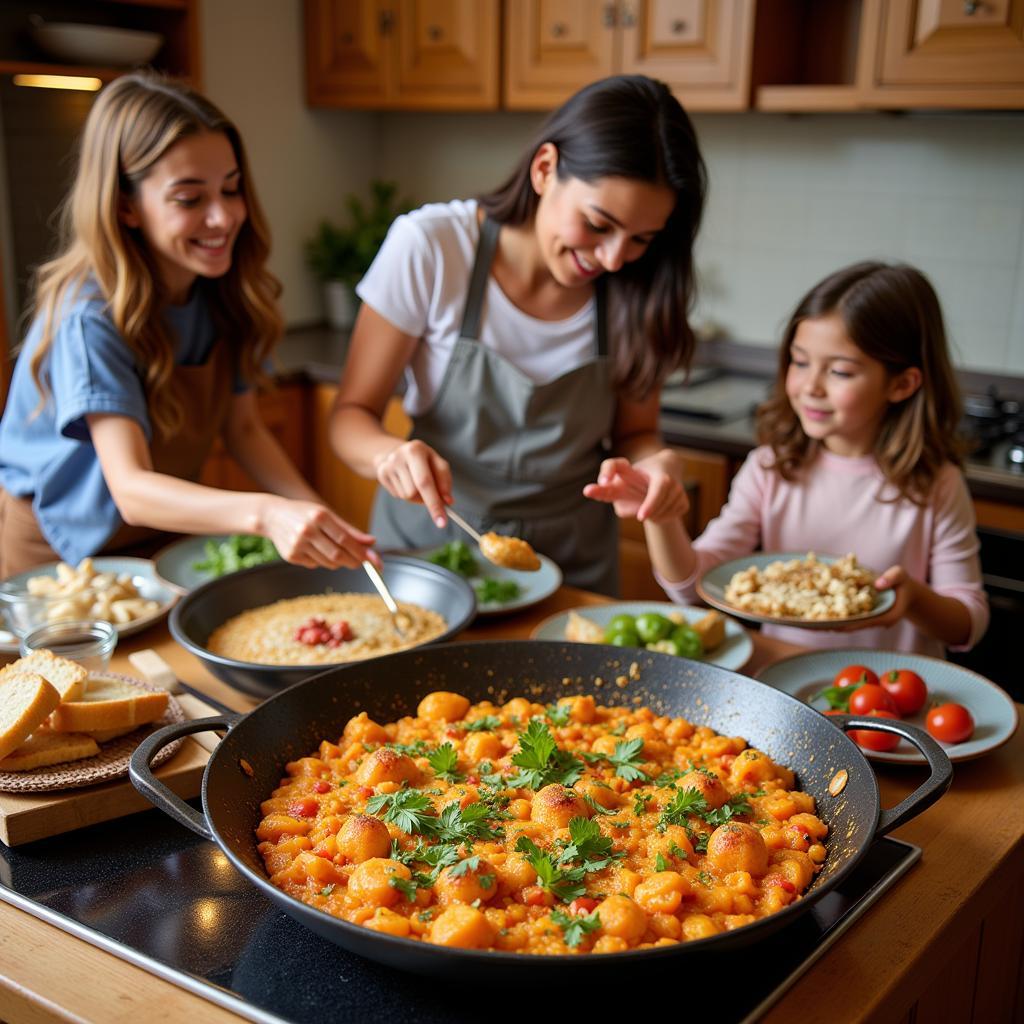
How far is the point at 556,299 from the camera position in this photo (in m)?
2.27

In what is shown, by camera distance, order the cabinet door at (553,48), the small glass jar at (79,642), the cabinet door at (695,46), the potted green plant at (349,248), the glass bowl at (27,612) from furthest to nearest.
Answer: the potted green plant at (349,248)
the cabinet door at (553,48)
the cabinet door at (695,46)
the glass bowl at (27,612)
the small glass jar at (79,642)

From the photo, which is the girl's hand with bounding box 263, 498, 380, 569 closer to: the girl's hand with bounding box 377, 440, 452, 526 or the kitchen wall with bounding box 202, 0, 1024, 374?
the girl's hand with bounding box 377, 440, 452, 526

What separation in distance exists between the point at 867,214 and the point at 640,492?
2.03 metres

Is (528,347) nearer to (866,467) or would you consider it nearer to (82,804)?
(866,467)

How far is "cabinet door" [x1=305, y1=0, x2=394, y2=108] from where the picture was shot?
12.8ft

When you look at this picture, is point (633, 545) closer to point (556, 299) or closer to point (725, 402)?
point (725, 402)

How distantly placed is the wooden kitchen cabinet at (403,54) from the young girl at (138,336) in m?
1.78

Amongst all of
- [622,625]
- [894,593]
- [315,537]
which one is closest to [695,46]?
[894,593]

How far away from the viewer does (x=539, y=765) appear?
4.20 ft

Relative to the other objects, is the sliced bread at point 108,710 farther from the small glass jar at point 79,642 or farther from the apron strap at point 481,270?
the apron strap at point 481,270

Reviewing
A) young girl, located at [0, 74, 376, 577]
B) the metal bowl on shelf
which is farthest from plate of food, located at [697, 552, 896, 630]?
young girl, located at [0, 74, 376, 577]

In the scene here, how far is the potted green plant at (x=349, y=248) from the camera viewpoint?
14.1 ft

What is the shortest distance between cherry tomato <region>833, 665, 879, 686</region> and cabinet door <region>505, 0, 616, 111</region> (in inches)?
92.4

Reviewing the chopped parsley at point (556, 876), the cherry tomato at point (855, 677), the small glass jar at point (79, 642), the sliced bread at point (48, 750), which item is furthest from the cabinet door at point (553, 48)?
the chopped parsley at point (556, 876)
